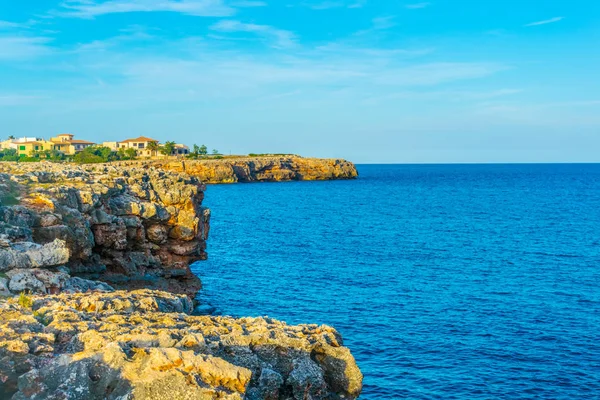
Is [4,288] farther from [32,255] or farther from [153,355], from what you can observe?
[153,355]

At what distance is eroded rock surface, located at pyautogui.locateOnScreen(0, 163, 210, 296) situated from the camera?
107ft

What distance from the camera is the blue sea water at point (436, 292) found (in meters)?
38.2

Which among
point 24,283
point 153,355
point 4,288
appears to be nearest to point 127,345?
point 153,355

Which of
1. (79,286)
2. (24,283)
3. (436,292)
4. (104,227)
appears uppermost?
(104,227)

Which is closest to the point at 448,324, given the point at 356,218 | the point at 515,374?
the point at 515,374

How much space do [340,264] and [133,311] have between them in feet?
168

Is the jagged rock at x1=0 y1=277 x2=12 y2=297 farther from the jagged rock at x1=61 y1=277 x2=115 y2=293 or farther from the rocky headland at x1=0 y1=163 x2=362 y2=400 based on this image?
the jagged rock at x1=61 y1=277 x2=115 y2=293

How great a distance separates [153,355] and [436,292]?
45.8 metres

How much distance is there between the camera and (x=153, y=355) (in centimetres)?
1603

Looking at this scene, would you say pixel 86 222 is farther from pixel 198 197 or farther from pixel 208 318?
pixel 208 318

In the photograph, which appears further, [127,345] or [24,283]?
[24,283]

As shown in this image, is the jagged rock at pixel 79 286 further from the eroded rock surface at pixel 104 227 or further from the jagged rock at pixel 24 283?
the jagged rock at pixel 24 283

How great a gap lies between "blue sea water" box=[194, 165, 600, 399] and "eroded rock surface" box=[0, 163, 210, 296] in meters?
6.87

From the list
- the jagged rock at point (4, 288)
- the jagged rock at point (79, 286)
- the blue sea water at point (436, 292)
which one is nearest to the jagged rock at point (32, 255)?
the jagged rock at point (79, 286)
